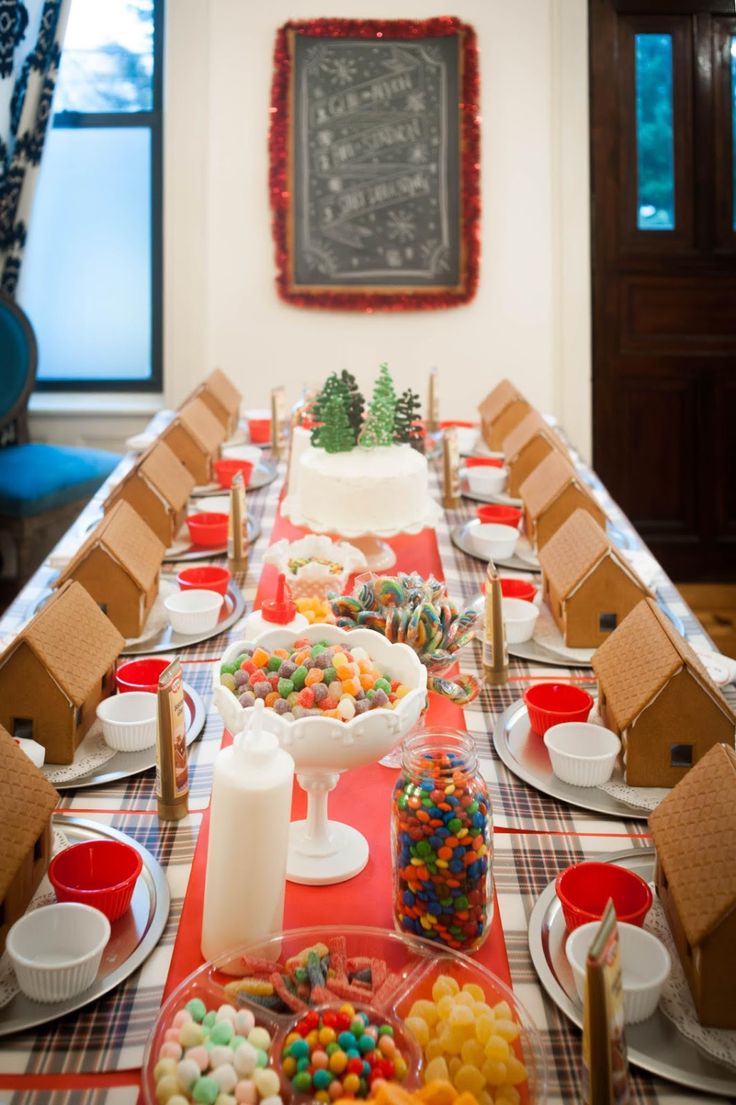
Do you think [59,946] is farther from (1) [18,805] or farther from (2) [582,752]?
(2) [582,752]

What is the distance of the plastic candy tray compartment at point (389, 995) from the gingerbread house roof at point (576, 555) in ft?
3.13

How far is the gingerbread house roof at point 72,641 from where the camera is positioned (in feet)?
5.05

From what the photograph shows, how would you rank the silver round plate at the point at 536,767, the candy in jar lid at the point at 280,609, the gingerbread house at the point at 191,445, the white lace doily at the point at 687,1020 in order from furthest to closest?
the gingerbread house at the point at 191,445
the candy in jar lid at the point at 280,609
the silver round plate at the point at 536,767
the white lace doily at the point at 687,1020

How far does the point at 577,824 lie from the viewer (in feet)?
4.62

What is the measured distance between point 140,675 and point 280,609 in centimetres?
24

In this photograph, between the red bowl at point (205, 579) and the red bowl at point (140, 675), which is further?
the red bowl at point (205, 579)

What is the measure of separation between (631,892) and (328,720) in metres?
0.36

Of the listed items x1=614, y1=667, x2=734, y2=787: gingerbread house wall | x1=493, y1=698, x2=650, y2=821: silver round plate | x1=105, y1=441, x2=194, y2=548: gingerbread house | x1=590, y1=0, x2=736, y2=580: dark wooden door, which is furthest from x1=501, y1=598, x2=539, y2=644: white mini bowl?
x1=590, y1=0, x2=736, y2=580: dark wooden door

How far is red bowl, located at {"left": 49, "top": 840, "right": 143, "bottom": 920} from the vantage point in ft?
3.98

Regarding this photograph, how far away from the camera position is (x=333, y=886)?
4.23ft

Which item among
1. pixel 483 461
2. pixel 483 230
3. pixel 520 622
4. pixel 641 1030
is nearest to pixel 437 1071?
pixel 641 1030

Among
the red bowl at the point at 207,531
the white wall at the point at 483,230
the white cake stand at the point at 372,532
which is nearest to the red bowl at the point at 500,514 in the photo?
the white cake stand at the point at 372,532

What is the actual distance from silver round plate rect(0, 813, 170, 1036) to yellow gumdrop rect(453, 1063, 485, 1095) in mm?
370

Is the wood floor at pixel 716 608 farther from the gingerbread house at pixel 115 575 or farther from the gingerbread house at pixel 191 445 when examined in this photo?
the gingerbread house at pixel 115 575
